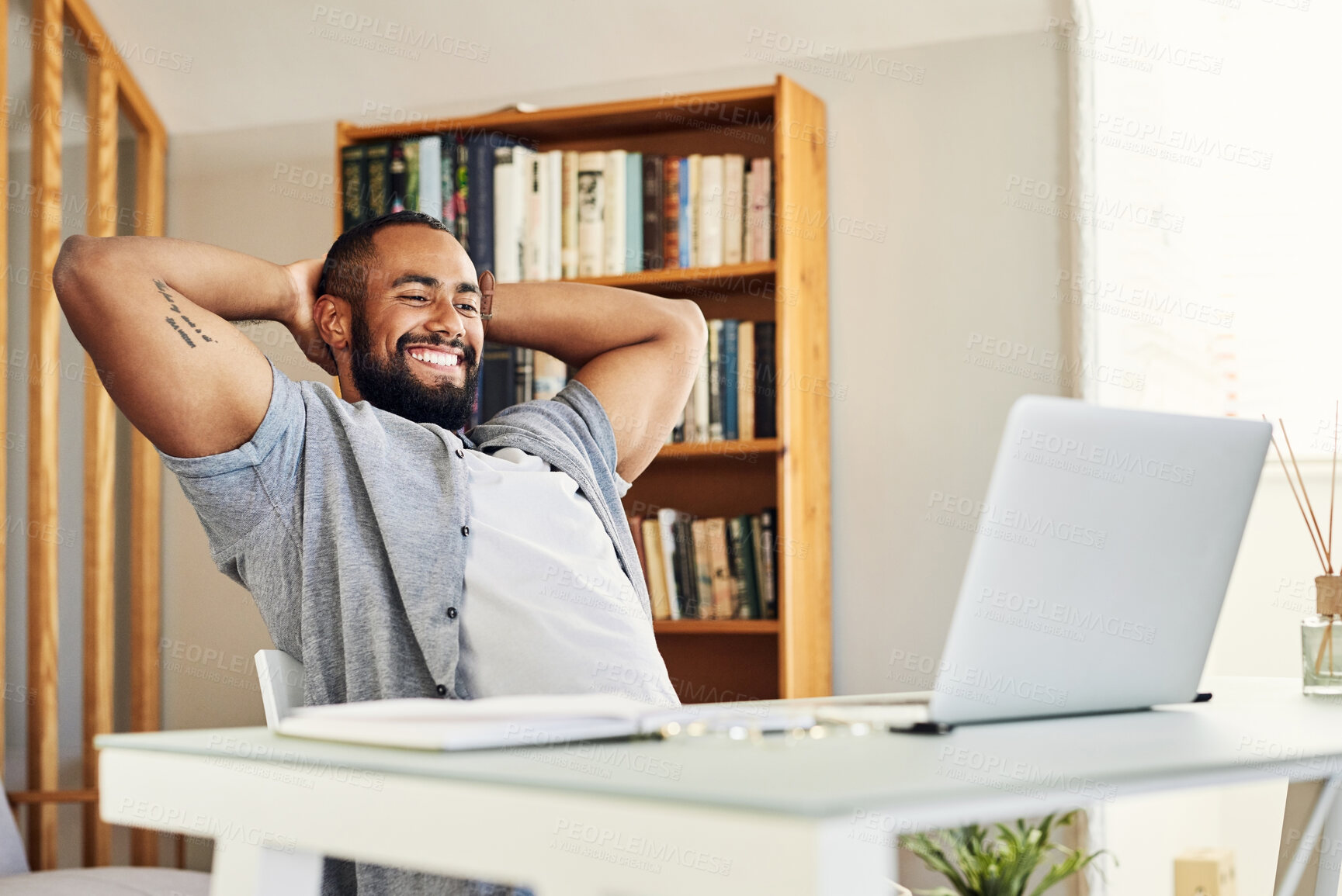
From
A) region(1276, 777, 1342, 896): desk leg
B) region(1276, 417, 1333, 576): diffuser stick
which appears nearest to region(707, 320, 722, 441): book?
region(1276, 417, 1333, 576): diffuser stick

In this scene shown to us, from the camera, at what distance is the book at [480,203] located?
8.44ft

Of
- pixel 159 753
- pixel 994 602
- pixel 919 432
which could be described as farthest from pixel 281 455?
pixel 919 432

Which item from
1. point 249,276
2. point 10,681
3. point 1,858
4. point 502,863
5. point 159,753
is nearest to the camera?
point 502,863

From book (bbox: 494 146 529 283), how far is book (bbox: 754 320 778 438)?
50cm

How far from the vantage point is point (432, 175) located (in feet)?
8.62

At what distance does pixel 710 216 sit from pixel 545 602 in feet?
4.34

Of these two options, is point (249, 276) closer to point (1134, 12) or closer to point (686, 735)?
point (686, 735)

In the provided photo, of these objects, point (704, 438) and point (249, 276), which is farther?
point (704, 438)

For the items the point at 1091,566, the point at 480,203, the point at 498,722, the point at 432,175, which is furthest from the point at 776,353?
the point at 498,722

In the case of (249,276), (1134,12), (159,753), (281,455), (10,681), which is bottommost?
(10,681)

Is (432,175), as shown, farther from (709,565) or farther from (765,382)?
(709,565)

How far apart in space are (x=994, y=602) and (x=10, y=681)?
2.70 m

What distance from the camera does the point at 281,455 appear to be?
1.35 meters

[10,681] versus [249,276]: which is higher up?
[249,276]
